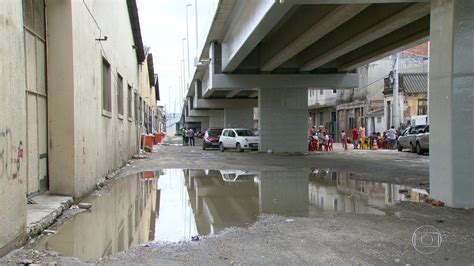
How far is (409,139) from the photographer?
30688mm

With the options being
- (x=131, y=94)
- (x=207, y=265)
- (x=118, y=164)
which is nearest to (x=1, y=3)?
(x=207, y=265)

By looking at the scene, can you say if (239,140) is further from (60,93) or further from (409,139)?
(60,93)

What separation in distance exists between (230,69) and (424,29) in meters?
12.0

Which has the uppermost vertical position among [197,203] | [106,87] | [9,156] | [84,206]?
[106,87]

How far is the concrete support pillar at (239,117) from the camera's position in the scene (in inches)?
2046

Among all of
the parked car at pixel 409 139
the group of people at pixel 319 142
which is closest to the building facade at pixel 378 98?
the parked car at pixel 409 139

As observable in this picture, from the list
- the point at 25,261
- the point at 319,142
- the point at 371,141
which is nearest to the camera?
the point at 25,261

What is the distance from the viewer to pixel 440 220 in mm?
8477

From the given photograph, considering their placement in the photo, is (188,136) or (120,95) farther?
(188,136)

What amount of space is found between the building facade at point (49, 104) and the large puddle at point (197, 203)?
0.76 m

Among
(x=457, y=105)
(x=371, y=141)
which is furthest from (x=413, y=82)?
(x=457, y=105)

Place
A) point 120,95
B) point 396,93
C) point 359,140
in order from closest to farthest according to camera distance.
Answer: point 120,95
point 396,93
point 359,140

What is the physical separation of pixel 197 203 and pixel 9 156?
520 centimetres

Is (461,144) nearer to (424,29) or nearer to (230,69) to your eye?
(424,29)
